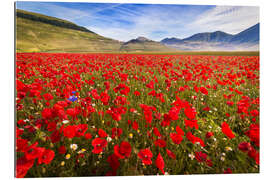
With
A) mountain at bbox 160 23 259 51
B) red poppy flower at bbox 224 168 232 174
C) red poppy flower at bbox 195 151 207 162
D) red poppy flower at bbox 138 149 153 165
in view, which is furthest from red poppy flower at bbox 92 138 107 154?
mountain at bbox 160 23 259 51

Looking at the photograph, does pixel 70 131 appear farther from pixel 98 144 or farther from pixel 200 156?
pixel 200 156

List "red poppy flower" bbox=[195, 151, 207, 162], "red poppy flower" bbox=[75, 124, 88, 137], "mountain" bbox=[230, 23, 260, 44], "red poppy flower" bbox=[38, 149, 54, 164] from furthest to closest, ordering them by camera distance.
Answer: "mountain" bbox=[230, 23, 260, 44]
"red poppy flower" bbox=[195, 151, 207, 162]
"red poppy flower" bbox=[75, 124, 88, 137]
"red poppy flower" bbox=[38, 149, 54, 164]

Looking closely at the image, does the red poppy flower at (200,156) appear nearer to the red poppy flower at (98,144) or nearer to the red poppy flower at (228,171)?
the red poppy flower at (228,171)

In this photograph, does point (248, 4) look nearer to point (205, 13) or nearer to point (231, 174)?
point (205, 13)

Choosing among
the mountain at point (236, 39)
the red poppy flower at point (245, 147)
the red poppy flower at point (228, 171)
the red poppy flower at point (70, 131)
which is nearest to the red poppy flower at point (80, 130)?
the red poppy flower at point (70, 131)

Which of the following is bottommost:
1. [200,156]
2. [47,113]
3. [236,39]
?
[200,156]

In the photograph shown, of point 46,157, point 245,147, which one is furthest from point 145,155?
point 245,147

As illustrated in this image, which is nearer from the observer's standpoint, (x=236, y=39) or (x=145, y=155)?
(x=145, y=155)

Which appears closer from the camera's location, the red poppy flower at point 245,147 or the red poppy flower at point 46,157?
the red poppy flower at point 46,157

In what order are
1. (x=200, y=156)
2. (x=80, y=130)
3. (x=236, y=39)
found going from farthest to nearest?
(x=236, y=39), (x=200, y=156), (x=80, y=130)

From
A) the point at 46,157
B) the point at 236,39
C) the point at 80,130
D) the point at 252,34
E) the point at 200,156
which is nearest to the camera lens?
the point at 46,157

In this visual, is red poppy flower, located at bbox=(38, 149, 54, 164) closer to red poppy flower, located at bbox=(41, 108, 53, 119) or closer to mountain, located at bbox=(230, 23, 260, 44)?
red poppy flower, located at bbox=(41, 108, 53, 119)

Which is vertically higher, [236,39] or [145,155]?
[236,39]
